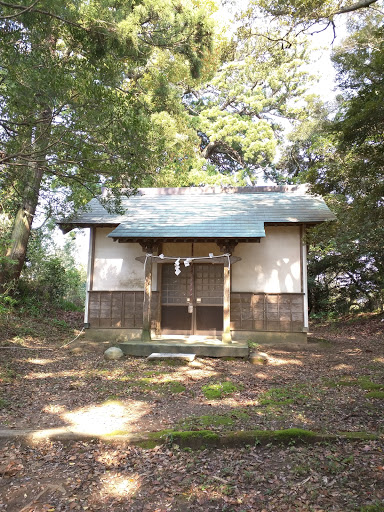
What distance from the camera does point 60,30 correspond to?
6707 millimetres

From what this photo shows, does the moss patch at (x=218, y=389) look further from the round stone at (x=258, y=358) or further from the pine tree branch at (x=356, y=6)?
the pine tree branch at (x=356, y=6)

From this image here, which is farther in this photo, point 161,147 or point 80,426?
point 161,147

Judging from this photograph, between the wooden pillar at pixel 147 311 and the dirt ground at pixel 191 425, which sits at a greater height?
the wooden pillar at pixel 147 311

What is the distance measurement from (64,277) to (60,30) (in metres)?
11.4

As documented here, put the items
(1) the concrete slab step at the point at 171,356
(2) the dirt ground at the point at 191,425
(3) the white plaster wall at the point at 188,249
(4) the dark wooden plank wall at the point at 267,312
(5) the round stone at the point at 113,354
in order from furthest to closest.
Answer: (3) the white plaster wall at the point at 188,249
(4) the dark wooden plank wall at the point at 267,312
(5) the round stone at the point at 113,354
(1) the concrete slab step at the point at 171,356
(2) the dirt ground at the point at 191,425

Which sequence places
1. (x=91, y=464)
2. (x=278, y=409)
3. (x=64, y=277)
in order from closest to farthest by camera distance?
(x=91, y=464) → (x=278, y=409) → (x=64, y=277)

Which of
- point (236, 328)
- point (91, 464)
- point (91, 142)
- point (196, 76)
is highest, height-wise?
point (196, 76)

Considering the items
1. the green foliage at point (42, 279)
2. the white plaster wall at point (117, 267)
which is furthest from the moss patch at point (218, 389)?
the green foliage at point (42, 279)

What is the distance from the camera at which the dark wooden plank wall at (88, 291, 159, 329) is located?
450 inches

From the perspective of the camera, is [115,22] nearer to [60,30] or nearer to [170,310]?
[60,30]

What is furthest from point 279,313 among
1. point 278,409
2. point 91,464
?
point 91,464

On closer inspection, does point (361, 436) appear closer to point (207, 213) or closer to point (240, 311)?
point (240, 311)

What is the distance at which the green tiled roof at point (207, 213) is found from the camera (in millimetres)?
10477

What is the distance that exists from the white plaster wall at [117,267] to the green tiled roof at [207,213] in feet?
2.52
